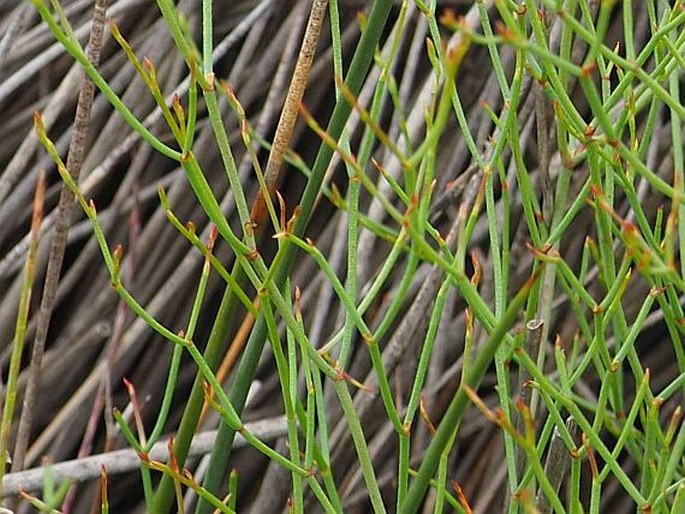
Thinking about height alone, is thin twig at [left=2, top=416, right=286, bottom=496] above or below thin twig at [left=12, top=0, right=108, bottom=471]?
below

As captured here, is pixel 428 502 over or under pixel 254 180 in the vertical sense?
under

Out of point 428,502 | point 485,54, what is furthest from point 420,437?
point 485,54

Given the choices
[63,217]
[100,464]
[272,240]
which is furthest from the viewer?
[272,240]

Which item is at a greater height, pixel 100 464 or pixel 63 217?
pixel 63 217

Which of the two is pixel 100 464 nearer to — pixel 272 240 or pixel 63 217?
pixel 63 217

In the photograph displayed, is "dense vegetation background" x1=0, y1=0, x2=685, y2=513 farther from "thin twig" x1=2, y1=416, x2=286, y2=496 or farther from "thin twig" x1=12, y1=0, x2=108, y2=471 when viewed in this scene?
"thin twig" x1=12, y1=0, x2=108, y2=471

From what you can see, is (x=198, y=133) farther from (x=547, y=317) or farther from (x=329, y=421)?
(x=547, y=317)

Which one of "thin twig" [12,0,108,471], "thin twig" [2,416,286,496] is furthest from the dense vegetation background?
"thin twig" [12,0,108,471]

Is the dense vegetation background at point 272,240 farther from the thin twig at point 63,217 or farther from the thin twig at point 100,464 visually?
the thin twig at point 63,217

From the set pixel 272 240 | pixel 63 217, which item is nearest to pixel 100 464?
pixel 63 217

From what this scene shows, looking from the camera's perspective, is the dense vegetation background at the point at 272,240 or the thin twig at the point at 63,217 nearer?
the thin twig at the point at 63,217

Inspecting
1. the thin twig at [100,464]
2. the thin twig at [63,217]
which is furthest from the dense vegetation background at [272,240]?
the thin twig at [63,217]
